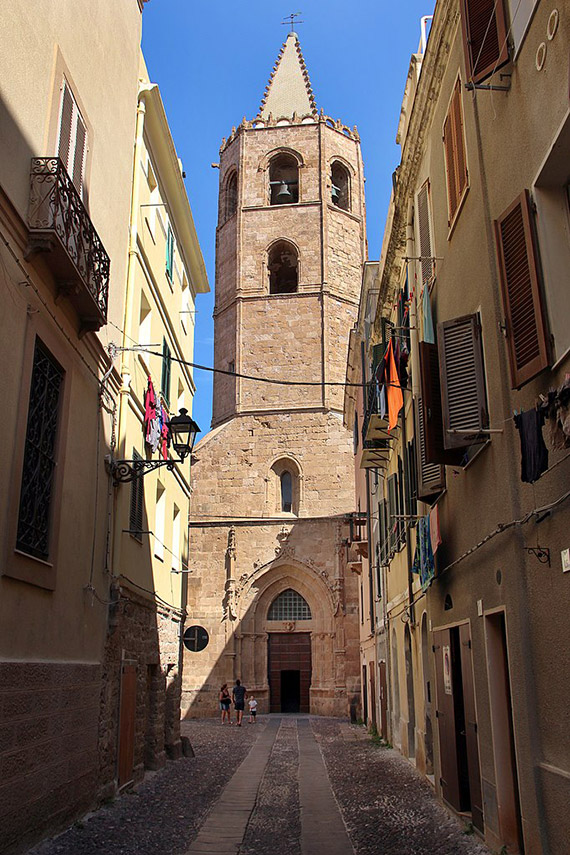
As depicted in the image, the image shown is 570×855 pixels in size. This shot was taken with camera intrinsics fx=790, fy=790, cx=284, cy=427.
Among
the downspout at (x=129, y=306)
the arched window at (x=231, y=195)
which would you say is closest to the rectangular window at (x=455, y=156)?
the downspout at (x=129, y=306)

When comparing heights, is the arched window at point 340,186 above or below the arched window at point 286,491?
above

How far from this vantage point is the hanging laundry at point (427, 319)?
358 inches

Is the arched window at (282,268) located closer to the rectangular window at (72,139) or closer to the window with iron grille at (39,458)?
the rectangular window at (72,139)

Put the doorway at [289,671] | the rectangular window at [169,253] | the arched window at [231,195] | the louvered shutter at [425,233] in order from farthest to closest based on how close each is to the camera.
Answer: the arched window at [231,195], the doorway at [289,671], the rectangular window at [169,253], the louvered shutter at [425,233]

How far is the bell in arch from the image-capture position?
33.9 meters

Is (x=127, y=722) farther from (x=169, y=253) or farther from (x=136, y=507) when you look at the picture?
(x=169, y=253)

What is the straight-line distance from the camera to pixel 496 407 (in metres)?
6.72

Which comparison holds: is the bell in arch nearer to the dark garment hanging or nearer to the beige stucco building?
the beige stucco building

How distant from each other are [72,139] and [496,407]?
18.3 ft

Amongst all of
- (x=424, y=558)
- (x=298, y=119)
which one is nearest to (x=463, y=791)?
(x=424, y=558)

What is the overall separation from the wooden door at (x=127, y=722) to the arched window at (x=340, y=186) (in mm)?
28687

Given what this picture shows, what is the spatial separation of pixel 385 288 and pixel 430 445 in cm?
736

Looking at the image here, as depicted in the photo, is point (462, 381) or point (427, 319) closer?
point (462, 381)

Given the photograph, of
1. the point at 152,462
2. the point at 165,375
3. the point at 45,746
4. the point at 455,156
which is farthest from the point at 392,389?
the point at 45,746
